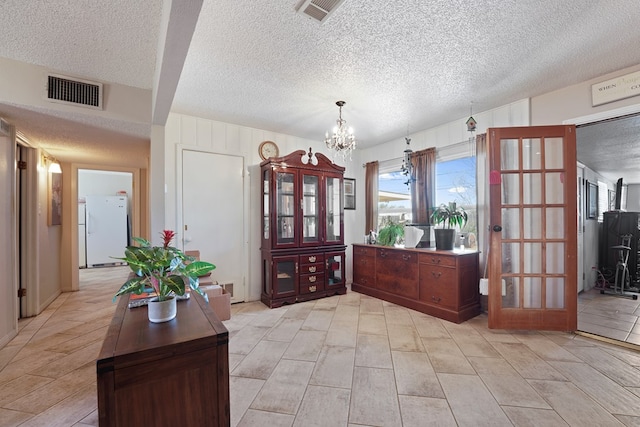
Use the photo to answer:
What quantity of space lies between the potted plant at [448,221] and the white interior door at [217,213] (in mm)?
2636

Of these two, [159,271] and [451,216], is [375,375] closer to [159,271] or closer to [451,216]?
[159,271]

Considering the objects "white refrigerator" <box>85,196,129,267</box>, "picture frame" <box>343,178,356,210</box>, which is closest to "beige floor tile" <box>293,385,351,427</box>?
"picture frame" <box>343,178,356,210</box>

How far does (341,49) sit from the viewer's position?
2.11 m

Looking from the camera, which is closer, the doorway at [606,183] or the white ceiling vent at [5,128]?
the white ceiling vent at [5,128]

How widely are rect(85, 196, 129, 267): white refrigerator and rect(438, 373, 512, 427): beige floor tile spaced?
774cm

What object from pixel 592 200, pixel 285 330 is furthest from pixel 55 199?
pixel 592 200

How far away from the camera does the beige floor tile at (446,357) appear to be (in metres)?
2.09

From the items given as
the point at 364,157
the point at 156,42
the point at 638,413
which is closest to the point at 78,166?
the point at 156,42

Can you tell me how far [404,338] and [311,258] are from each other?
167 centimetres

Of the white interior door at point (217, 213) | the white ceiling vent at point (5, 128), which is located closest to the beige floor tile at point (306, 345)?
the white interior door at point (217, 213)

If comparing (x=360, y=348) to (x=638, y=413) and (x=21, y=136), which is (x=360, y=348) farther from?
(x=21, y=136)

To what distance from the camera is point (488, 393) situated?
1797 millimetres

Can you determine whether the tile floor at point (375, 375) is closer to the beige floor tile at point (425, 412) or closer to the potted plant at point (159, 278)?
the beige floor tile at point (425, 412)

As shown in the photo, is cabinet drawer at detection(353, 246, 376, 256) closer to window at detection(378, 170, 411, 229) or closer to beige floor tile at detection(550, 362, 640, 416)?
window at detection(378, 170, 411, 229)
